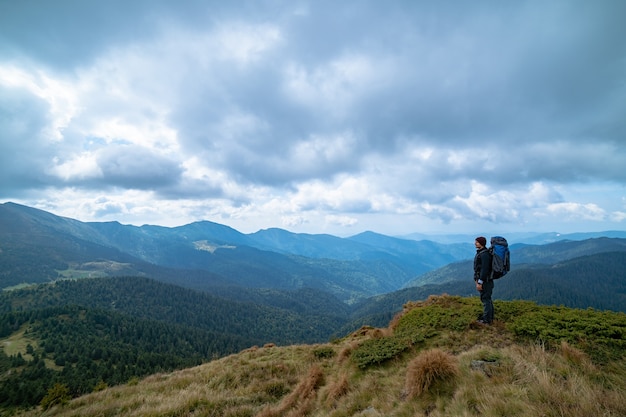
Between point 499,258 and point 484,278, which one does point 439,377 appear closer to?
point 484,278

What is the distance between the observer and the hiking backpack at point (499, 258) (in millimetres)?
10832

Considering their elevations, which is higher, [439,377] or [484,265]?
[484,265]

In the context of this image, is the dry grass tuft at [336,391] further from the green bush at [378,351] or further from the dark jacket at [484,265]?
the dark jacket at [484,265]

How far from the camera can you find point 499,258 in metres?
10.9

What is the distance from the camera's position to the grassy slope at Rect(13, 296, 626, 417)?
5449 mm

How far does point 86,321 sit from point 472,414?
7122 inches

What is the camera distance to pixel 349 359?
11.2 meters

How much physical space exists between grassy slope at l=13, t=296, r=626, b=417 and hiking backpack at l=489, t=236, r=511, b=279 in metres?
1.84

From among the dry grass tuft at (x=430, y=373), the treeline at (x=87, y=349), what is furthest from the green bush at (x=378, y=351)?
the treeline at (x=87, y=349)

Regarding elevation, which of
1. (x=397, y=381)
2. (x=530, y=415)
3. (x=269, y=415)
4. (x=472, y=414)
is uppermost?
(x=530, y=415)

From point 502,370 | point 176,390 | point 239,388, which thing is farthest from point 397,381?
point 176,390

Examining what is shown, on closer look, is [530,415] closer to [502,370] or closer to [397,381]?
[502,370]

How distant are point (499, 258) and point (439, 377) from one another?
239 inches

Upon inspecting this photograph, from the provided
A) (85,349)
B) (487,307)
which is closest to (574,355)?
(487,307)
